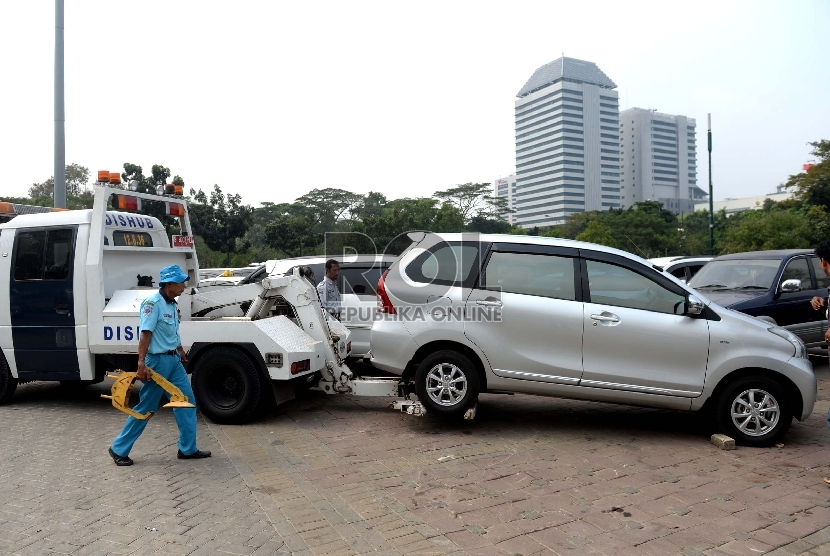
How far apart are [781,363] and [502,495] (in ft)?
9.55

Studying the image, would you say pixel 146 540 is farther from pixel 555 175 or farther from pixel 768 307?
pixel 555 175

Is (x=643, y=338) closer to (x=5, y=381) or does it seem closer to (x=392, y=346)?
(x=392, y=346)

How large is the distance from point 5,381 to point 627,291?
6948mm

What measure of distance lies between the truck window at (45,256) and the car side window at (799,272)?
938 centimetres

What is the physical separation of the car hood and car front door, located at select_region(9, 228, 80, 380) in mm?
8143

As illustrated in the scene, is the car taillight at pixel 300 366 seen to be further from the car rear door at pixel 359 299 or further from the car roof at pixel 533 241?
the car roof at pixel 533 241

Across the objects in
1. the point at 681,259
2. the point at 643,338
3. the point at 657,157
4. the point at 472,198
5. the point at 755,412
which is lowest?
the point at 755,412

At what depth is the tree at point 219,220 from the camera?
26.0 metres

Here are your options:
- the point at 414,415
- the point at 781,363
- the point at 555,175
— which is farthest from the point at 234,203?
the point at 555,175

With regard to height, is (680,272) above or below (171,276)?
above

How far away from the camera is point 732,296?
905 cm

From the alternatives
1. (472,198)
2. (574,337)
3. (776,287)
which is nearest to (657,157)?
(472,198)

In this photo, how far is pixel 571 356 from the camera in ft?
19.2

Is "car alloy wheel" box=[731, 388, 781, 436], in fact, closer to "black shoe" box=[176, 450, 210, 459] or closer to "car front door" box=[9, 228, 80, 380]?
"black shoe" box=[176, 450, 210, 459]
